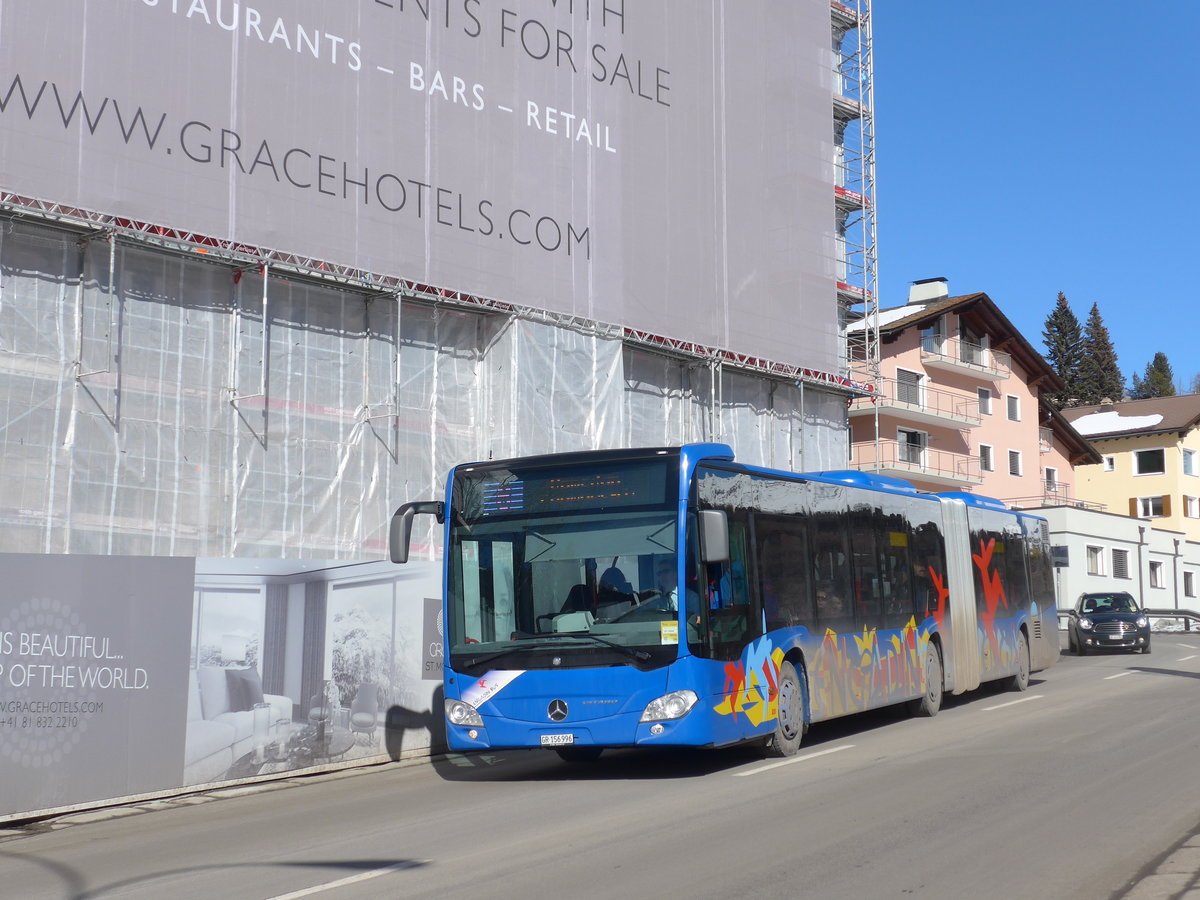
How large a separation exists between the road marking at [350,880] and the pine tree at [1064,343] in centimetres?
11860

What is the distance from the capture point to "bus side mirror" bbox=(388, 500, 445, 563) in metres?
12.6

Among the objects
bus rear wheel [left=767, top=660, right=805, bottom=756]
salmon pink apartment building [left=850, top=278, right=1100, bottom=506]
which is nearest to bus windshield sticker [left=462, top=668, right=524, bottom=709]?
bus rear wheel [left=767, top=660, right=805, bottom=756]

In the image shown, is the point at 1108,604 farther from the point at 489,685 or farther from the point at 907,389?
the point at 489,685

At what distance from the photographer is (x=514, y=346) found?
24.5 metres

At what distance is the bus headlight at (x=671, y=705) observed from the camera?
38.8 feet

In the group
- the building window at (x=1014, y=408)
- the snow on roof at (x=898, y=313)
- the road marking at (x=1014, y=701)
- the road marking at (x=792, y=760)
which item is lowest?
the road marking at (x=792, y=760)

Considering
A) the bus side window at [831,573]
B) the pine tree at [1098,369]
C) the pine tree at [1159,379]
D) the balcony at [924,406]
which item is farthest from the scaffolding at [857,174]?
the pine tree at [1159,379]

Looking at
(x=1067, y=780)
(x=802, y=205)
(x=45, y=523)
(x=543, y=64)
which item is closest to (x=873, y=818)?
(x=1067, y=780)

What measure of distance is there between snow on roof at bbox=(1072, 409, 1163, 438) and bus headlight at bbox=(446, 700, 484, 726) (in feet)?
217

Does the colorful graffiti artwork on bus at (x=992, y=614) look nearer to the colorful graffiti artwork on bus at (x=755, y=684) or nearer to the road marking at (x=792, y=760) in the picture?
the road marking at (x=792, y=760)

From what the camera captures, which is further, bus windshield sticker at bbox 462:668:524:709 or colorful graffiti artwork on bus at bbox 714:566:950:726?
colorful graffiti artwork on bus at bbox 714:566:950:726

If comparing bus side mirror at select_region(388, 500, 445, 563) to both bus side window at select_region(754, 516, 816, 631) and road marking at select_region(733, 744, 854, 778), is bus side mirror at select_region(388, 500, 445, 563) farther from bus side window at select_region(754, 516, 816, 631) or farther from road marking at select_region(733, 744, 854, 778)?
road marking at select_region(733, 744, 854, 778)

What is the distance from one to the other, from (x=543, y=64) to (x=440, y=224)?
456 cm

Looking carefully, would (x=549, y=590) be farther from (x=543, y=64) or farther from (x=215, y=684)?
(x=543, y=64)
